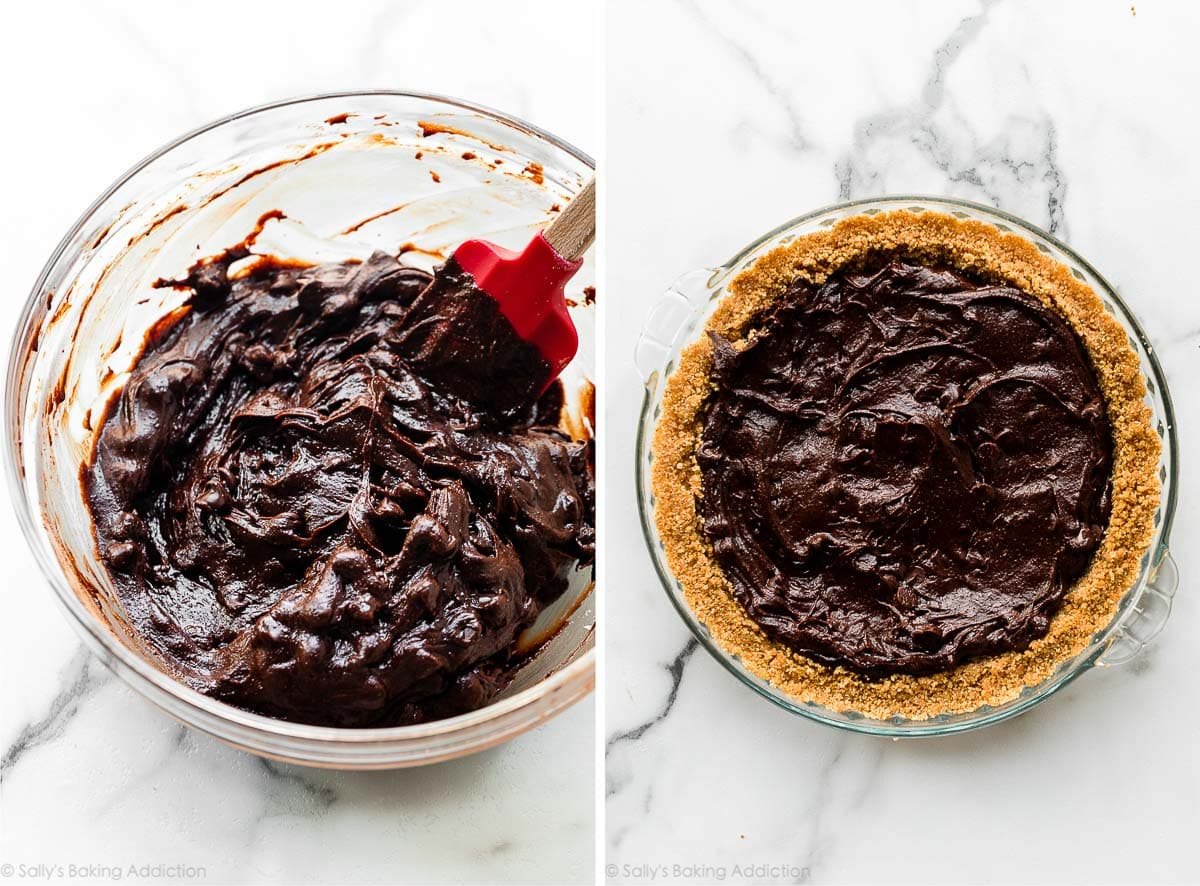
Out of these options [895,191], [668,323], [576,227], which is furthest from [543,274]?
[895,191]

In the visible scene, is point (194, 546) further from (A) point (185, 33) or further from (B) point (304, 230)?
(A) point (185, 33)

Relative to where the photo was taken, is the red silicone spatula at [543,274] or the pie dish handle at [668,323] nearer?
the red silicone spatula at [543,274]

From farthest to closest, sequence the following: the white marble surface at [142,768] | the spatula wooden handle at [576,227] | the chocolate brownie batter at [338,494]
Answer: the white marble surface at [142,768] < the spatula wooden handle at [576,227] < the chocolate brownie batter at [338,494]

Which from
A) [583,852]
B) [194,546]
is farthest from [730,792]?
[194,546]

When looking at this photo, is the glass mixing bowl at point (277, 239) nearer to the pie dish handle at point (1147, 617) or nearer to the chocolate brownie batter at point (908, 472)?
the chocolate brownie batter at point (908, 472)

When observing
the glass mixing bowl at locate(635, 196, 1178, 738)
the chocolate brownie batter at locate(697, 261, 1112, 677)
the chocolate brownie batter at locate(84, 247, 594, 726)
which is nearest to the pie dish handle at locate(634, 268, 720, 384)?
the glass mixing bowl at locate(635, 196, 1178, 738)

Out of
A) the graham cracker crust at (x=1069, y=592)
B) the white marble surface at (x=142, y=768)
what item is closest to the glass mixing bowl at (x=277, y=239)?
the white marble surface at (x=142, y=768)

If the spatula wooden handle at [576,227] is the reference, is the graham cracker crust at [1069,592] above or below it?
below
